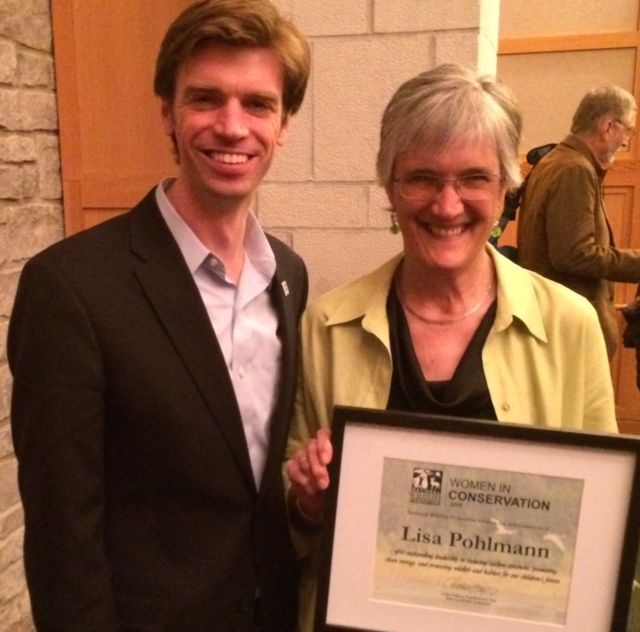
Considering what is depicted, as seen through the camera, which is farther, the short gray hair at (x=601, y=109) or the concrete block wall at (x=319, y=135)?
the short gray hair at (x=601, y=109)

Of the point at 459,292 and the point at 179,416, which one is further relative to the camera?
the point at 459,292

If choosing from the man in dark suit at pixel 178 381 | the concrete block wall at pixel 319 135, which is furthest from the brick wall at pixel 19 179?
the man in dark suit at pixel 178 381

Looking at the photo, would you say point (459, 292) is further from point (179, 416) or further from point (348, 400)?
point (179, 416)

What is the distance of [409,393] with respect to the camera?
1141 millimetres

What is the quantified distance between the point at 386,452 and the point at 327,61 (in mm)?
1295

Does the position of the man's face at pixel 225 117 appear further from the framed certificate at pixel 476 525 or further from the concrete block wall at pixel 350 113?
the concrete block wall at pixel 350 113

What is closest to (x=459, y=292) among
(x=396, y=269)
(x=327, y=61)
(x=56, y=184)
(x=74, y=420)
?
(x=396, y=269)

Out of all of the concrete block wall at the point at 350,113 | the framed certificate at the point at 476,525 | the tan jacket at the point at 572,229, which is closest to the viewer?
the framed certificate at the point at 476,525

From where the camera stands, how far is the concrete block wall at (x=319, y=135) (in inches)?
73.4

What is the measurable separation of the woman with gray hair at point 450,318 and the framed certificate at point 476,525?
3.7 inches

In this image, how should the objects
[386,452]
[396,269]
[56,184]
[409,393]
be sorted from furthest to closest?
[56,184] < [396,269] < [409,393] < [386,452]

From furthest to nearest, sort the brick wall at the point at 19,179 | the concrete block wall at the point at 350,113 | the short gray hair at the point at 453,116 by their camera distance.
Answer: the brick wall at the point at 19,179 < the concrete block wall at the point at 350,113 < the short gray hair at the point at 453,116

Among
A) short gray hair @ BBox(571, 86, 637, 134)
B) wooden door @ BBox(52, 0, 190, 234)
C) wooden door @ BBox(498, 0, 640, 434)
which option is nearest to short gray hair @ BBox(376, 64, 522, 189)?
wooden door @ BBox(52, 0, 190, 234)

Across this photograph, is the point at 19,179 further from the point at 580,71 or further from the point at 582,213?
the point at 580,71
